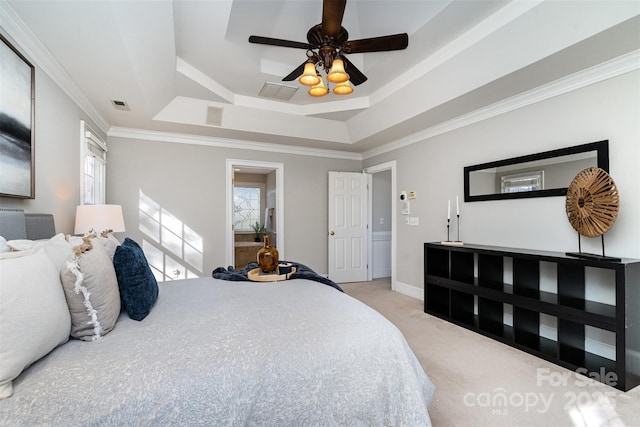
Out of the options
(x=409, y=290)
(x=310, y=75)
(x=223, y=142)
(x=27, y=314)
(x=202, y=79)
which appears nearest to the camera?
(x=27, y=314)

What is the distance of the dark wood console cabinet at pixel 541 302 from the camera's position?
6.88 ft

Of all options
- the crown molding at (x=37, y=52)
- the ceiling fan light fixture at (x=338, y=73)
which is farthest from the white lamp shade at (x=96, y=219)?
the ceiling fan light fixture at (x=338, y=73)

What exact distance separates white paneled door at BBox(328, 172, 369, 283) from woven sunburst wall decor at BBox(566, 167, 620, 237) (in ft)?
11.1

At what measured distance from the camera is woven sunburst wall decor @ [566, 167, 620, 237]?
2.26m

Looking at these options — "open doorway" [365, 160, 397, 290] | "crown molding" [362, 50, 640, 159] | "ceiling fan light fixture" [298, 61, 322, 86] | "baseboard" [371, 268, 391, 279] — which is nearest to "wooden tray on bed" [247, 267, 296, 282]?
"ceiling fan light fixture" [298, 61, 322, 86]

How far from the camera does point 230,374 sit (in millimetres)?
1101

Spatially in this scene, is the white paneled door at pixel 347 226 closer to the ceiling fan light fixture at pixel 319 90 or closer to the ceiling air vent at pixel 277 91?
the ceiling air vent at pixel 277 91

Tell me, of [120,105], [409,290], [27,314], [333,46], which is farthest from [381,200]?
[27,314]

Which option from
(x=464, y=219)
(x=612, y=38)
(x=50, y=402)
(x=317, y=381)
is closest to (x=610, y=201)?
(x=612, y=38)

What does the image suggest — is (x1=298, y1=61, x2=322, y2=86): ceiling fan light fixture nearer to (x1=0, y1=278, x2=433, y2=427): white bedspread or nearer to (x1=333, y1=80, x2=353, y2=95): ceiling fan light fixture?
(x1=333, y1=80, x2=353, y2=95): ceiling fan light fixture

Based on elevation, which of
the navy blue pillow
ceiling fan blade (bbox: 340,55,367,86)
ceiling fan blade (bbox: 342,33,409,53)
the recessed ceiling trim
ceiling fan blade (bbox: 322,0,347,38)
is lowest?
the navy blue pillow

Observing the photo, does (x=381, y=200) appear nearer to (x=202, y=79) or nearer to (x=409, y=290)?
(x=409, y=290)

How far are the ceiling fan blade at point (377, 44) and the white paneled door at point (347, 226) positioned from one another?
3072 mm

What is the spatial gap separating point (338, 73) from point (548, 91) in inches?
81.6
